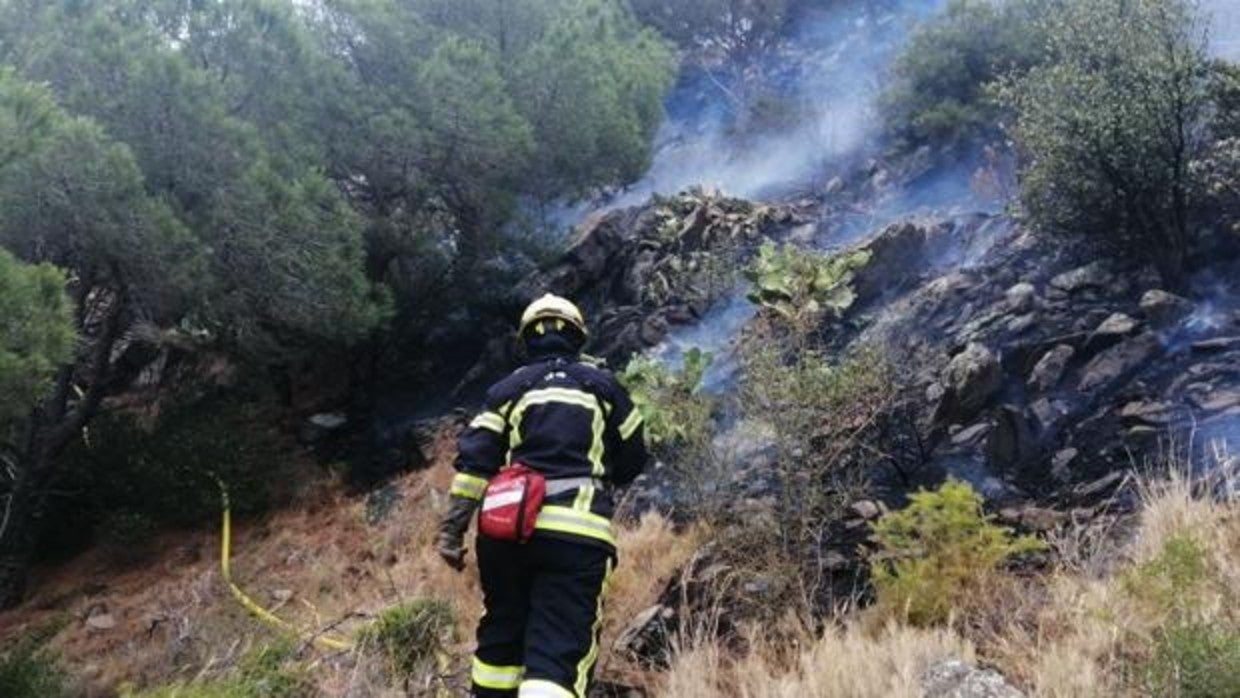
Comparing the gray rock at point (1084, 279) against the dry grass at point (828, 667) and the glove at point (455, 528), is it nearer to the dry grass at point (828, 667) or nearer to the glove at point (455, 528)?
the dry grass at point (828, 667)

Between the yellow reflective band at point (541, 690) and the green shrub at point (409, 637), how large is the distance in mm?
1369

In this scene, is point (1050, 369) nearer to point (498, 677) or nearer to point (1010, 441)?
point (1010, 441)

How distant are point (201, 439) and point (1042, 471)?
8.47 meters

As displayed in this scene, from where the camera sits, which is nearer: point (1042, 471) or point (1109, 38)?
point (1042, 471)

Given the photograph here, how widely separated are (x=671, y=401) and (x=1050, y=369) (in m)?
2.80

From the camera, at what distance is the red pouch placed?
11.6 feet

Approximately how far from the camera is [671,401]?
736 centimetres

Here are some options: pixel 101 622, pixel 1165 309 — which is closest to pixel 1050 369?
pixel 1165 309

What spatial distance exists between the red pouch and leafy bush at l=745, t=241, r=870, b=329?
17.3ft

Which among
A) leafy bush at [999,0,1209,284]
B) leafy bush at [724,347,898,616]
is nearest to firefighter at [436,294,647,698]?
leafy bush at [724,347,898,616]

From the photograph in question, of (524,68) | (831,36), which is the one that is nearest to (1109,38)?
(524,68)

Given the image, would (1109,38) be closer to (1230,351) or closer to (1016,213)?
(1016,213)

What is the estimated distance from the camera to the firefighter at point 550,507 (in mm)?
3547

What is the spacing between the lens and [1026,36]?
14500 mm
